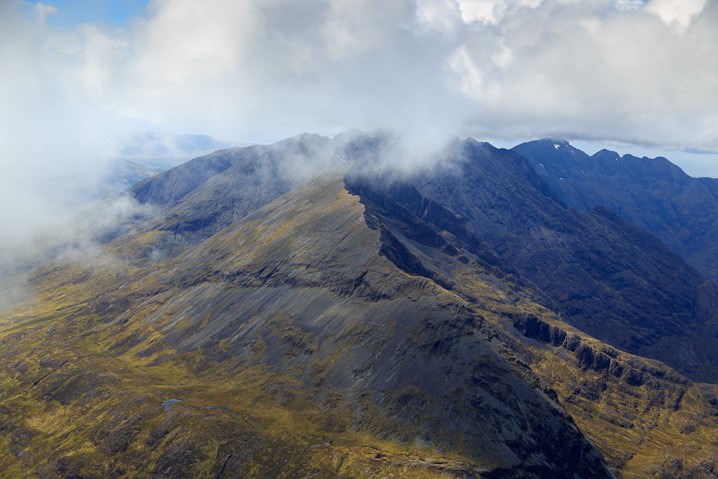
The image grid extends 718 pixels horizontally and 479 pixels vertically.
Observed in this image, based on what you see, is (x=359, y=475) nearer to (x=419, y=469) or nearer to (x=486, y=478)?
(x=419, y=469)

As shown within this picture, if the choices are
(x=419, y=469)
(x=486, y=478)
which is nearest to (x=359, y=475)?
(x=419, y=469)
